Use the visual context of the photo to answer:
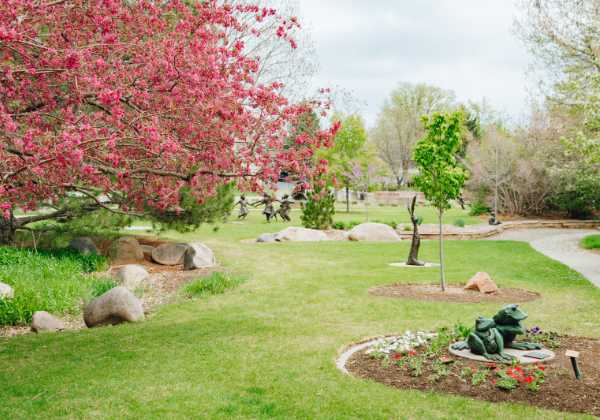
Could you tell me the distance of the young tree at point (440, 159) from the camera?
33.0 ft

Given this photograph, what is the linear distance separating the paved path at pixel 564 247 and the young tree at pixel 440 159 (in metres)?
3.40

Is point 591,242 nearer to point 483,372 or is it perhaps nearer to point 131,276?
point 131,276

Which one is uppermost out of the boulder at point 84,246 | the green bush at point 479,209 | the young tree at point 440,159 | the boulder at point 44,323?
the young tree at point 440,159

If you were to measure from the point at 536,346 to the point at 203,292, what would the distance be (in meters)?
6.00

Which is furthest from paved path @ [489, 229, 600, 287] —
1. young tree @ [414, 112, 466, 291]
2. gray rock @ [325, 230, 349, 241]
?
gray rock @ [325, 230, 349, 241]

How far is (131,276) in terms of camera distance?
12.0m

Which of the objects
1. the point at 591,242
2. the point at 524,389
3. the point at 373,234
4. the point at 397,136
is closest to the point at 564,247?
the point at 591,242

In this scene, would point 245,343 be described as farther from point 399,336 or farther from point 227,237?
point 227,237

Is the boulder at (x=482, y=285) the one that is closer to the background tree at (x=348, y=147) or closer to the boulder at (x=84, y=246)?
the boulder at (x=84, y=246)

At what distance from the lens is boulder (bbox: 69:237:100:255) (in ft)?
45.3

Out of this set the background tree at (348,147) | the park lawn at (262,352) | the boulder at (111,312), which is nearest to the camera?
the park lawn at (262,352)

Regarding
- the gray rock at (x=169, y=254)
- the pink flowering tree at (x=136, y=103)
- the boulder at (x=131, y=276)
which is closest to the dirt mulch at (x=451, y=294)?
the pink flowering tree at (x=136, y=103)

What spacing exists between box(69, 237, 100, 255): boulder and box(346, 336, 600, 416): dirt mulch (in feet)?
30.4

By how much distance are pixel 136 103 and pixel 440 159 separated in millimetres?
5841
